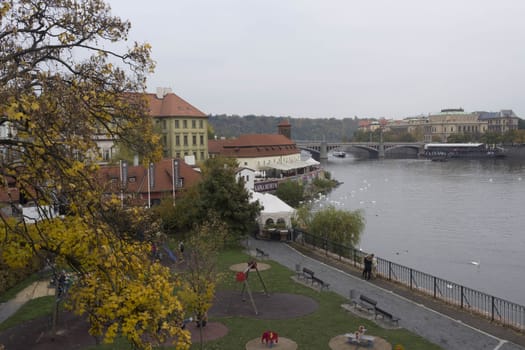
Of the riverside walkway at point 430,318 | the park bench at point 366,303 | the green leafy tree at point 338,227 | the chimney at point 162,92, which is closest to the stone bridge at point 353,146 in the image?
the chimney at point 162,92

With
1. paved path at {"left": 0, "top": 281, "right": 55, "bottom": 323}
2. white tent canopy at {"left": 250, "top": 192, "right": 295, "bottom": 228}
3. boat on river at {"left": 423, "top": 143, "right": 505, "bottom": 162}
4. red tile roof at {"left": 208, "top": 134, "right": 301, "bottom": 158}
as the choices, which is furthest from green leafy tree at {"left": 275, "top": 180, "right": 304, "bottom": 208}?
boat on river at {"left": 423, "top": 143, "right": 505, "bottom": 162}

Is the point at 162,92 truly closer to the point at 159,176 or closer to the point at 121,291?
the point at 159,176

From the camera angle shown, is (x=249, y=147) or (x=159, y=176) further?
(x=249, y=147)

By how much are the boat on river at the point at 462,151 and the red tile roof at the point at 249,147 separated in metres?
70.3

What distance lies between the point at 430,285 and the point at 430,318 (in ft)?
35.2

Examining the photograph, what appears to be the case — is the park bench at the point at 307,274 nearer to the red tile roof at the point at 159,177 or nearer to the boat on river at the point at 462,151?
the red tile roof at the point at 159,177

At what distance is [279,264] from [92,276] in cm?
1924

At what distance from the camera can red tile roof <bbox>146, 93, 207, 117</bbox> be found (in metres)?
67.1

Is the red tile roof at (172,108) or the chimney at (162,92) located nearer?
the red tile roof at (172,108)

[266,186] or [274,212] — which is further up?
[274,212]

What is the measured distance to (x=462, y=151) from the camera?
152000 mm

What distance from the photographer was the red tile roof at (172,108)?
2643 inches

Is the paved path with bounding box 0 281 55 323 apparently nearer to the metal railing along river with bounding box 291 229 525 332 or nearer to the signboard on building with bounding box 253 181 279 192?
the metal railing along river with bounding box 291 229 525 332

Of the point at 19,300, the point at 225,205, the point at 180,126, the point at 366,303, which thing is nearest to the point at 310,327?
the point at 366,303
